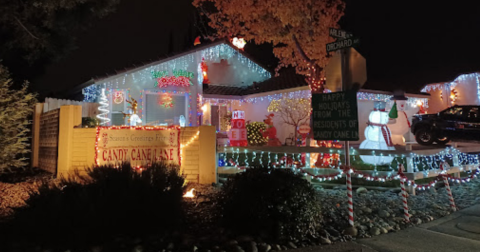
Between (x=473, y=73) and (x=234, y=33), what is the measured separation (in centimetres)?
1718

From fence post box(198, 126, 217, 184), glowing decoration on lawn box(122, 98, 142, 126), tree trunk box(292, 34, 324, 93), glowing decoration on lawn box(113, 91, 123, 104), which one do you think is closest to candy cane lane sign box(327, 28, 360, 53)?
fence post box(198, 126, 217, 184)

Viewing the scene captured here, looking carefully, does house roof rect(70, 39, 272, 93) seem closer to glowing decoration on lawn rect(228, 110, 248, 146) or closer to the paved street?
glowing decoration on lawn rect(228, 110, 248, 146)

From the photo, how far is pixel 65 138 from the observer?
8.97 metres

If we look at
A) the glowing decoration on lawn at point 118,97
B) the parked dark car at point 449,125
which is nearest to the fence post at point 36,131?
the glowing decoration on lawn at point 118,97

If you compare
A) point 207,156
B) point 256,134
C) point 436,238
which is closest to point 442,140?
point 256,134

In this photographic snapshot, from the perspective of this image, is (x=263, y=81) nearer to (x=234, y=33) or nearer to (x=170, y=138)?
(x=234, y=33)

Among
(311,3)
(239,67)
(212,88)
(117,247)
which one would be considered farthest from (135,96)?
(117,247)

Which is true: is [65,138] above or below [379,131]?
below

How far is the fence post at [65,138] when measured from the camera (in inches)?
352

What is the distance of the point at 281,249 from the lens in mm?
4473

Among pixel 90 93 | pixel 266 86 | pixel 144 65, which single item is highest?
pixel 144 65

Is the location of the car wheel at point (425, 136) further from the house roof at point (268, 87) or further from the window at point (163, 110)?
the window at point (163, 110)

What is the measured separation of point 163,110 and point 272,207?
13128mm

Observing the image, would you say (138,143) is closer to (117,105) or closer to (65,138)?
(65,138)
